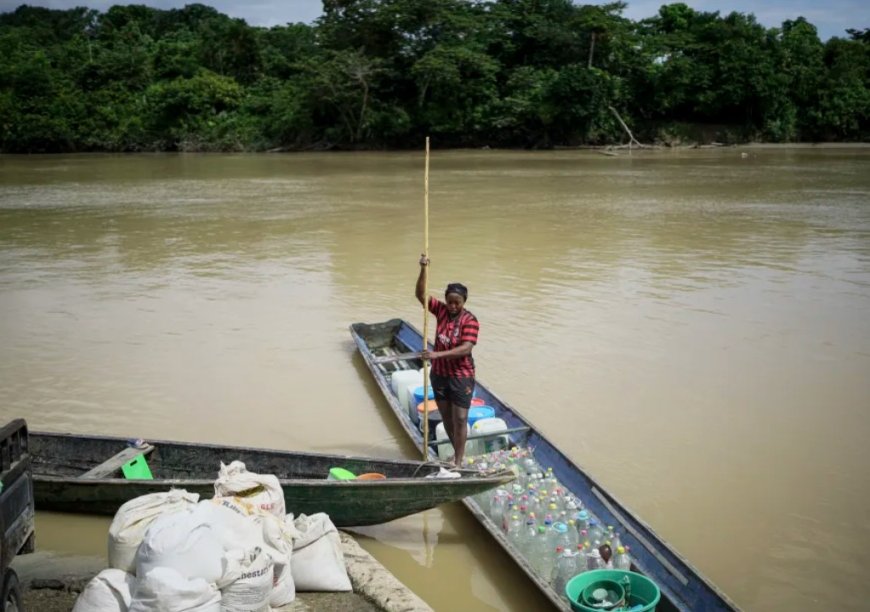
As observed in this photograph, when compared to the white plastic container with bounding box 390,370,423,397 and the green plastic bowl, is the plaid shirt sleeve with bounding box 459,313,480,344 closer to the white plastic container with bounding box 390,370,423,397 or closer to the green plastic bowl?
the white plastic container with bounding box 390,370,423,397

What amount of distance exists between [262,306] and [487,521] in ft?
20.9

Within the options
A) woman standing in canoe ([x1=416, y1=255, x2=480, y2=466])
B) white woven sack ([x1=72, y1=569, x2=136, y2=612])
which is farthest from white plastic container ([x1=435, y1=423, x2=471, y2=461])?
white woven sack ([x1=72, y1=569, x2=136, y2=612])

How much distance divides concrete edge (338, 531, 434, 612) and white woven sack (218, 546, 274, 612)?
1.83 ft

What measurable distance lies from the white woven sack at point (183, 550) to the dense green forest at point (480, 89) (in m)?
37.8

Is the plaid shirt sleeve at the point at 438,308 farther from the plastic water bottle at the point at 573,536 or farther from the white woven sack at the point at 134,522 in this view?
the white woven sack at the point at 134,522

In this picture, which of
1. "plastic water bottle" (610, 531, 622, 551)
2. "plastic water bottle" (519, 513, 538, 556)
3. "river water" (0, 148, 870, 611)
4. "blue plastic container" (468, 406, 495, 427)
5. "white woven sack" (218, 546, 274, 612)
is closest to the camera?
"white woven sack" (218, 546, 274, 612)

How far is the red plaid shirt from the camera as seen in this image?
16.5 feet

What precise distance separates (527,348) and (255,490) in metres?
4.87

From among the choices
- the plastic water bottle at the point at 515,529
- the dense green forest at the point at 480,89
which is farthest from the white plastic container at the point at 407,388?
the dense green forest at the point at 480,89

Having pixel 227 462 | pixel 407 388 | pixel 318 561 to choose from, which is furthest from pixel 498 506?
pixel 407 388

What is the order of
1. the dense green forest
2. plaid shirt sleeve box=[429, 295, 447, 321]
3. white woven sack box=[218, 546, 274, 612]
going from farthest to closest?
the dense green forest → plaid shirt sleeve box=[429, 295, 447, 321] → white woven sack box=[218, 546, 274, 612]

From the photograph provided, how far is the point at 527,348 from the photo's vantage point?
8.33m

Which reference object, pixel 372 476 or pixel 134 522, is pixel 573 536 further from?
pixel 134 522

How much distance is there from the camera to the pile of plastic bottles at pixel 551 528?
12.8 ft
